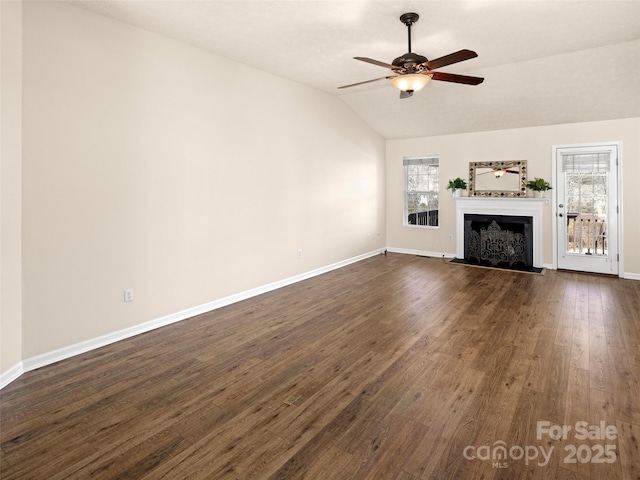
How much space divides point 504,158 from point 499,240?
1.48 meters

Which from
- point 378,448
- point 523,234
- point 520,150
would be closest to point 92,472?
point 378,448

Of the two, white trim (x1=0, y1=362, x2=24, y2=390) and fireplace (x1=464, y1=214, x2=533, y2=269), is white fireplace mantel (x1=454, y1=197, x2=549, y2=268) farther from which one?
white trim (x1=0, y1=362, x2=24, y2=390)

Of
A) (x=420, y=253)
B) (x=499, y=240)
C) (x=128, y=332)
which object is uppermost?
(x=499, y=240)

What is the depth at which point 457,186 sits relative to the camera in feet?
23.0

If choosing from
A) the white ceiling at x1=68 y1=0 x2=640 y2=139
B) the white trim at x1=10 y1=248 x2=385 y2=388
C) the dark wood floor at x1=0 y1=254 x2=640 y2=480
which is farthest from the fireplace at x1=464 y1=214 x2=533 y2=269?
the white trim at x1=10 y1=248 x2=385 y2=388

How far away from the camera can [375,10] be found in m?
3.30

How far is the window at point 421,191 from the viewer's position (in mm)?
7617

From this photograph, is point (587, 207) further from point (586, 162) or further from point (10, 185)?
point (10, 185)

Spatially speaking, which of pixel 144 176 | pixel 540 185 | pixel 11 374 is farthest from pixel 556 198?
pixel 11 374

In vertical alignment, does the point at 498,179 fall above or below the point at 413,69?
below

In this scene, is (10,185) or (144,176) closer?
(10,185)

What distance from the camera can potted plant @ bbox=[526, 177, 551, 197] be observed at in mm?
6195

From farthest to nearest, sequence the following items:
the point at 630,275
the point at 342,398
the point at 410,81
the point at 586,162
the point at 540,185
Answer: the point at 540,185 → the point at 586,162 → the point at 630,275 → the point at 410,81 → the point at 342,398

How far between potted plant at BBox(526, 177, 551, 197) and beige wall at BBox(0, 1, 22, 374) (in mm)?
6835
